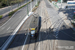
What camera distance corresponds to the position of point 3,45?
50.5 ft

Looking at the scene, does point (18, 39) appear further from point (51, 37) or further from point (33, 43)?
point (51, 37)

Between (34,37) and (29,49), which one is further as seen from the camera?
(34,37)

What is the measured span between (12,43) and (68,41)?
1109 centimetres

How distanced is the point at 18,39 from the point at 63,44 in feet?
30.2

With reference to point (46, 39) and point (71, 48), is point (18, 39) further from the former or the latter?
point (71, 48)

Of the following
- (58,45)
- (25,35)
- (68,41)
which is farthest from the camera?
(25,35)

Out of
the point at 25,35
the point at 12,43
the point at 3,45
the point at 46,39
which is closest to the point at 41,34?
the point at 46,39

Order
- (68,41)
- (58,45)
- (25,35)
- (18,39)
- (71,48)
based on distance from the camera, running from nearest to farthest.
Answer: (71,48), (58,45), (68,41), (18,39), (25,35)

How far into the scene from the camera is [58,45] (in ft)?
50.2

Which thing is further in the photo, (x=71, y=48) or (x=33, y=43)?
(x=33, y=43)

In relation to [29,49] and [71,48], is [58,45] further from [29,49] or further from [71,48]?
[29,49]

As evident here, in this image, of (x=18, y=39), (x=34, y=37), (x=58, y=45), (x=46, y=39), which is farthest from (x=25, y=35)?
(x=58, y=45)

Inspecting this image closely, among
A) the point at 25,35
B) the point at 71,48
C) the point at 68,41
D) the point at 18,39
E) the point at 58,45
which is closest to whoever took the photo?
the point at 71,48

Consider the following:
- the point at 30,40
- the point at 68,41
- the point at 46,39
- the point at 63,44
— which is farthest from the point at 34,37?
the point at 68,41
